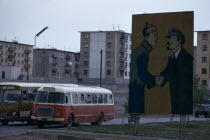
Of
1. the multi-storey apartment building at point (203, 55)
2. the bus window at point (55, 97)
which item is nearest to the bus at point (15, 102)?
the bus window at point (55, 97)

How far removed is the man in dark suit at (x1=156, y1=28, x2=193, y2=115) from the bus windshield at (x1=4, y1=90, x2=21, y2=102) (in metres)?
11.3

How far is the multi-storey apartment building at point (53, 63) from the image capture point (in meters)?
142

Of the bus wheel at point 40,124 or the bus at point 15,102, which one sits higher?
the bus at point 15,102

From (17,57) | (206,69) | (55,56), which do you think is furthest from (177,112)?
(55,56)

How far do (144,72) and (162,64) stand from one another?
1.05 m

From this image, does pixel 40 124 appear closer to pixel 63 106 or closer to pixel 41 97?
pixel 41 97

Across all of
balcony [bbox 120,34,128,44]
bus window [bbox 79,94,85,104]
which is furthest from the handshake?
balcony [bbox 120,34,128,44]

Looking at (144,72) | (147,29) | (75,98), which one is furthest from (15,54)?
(147,29)

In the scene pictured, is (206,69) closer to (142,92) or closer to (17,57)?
(17,57)

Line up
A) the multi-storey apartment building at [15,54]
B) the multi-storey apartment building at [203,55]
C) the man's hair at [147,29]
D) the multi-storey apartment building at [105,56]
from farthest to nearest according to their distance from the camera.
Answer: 1. the multi-storey apartment building at [15,54]
2. the multi-storey apartment building at [105,56]
3. the multi-storey apartment building at [203,55]
4. the man's hair at [147,29]

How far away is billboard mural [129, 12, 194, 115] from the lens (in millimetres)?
21531

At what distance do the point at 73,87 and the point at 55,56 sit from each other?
116442mm

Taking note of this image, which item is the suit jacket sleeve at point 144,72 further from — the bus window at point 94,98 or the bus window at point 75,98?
the bus window at point 94,98

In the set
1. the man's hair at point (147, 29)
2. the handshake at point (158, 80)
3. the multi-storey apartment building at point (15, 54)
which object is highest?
the multi-storey apartment building at point (15, 54)
